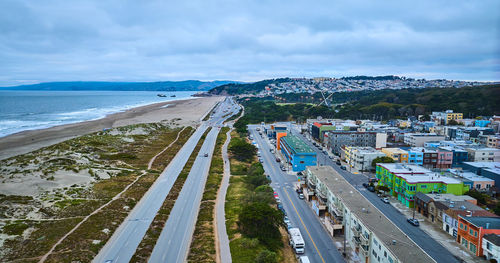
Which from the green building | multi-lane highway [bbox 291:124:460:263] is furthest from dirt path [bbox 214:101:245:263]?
the green building

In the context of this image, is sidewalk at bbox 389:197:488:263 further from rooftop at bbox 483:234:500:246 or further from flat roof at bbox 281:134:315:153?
flat roof at bbox 281:134:315:153

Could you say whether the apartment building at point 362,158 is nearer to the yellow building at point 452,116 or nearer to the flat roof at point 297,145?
the flat roof at point 297,145

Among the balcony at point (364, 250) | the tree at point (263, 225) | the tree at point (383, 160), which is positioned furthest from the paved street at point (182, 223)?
the tree at point (383, 160)

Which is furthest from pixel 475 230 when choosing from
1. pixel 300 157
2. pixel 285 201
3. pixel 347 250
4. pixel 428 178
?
pixel 300 157

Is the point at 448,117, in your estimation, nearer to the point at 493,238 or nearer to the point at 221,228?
the point at 493,238

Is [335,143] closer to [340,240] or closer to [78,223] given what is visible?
A: [340,240]

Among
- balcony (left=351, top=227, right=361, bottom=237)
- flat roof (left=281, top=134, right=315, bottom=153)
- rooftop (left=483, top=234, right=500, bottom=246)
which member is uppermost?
Answer: flat roof (left=281, top=134, right=315, bottom=153)
